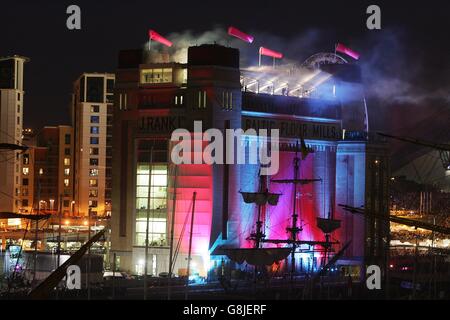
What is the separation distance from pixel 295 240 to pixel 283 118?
994cm

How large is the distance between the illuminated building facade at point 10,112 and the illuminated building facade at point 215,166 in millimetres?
47907

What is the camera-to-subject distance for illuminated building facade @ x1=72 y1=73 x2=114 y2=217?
424 ft

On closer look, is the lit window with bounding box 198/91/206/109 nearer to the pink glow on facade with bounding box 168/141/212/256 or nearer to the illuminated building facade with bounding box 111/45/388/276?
the illuminated building facade with bounding box 111/45/388/276

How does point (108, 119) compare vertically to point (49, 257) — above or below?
above

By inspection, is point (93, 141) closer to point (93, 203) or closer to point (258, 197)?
point (93, 203)

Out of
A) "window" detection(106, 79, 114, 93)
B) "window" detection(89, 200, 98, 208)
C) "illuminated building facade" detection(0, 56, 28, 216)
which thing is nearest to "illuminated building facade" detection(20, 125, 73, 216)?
"window" detection(89, 200, 98, 208)

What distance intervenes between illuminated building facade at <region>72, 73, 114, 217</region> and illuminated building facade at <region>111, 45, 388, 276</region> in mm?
50145

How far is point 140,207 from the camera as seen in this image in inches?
3019

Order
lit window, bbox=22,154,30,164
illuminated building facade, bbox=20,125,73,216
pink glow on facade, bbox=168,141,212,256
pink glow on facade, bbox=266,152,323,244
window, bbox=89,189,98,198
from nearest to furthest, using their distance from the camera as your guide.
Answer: pink glow on facade, bbox=168,141,212,256, pink glow on facade, bbox=266,152,323,244, window, bbox=89,189,98,198, lit window, bbox=22,154,30,164, illuminated building facade, bbox=20,125,73,216

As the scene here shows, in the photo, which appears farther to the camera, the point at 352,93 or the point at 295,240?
the point at 352,93

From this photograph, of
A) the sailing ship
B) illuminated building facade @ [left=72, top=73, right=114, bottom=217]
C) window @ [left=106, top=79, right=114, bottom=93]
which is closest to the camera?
the sailing ship
